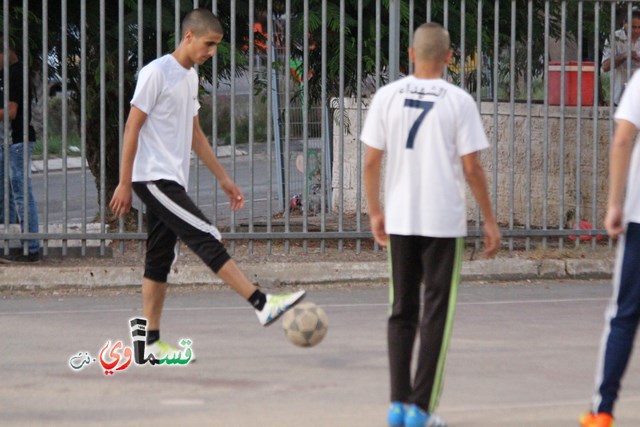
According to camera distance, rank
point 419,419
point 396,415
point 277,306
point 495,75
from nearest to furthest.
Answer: point 419,419, point 396,415, point 277,306, point 495,75

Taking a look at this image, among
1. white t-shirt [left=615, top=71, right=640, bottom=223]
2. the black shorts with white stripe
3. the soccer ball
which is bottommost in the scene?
the soccer ball

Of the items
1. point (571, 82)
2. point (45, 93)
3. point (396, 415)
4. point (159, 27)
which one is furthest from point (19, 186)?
point (396, 415)

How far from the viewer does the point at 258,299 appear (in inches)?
278

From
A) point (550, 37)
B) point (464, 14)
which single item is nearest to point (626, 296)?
point (464, 14)

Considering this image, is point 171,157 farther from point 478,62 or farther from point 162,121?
point 478,62

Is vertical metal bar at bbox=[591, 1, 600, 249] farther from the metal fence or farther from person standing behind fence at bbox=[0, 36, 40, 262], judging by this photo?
person standing behind fence at bbox=[0, 36, 40, 262]

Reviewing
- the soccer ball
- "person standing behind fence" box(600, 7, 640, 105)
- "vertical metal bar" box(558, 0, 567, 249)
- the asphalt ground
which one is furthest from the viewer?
"person standing behind fence" box(600, 7, 640, 105)

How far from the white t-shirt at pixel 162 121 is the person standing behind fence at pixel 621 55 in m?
5.67

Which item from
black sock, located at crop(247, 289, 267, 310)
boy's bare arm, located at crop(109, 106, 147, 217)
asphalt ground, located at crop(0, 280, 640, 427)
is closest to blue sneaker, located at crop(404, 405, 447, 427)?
asphalt ground, located at crop(0, 280, 640, 427)

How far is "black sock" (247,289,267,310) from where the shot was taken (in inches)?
277

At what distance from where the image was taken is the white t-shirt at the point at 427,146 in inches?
225

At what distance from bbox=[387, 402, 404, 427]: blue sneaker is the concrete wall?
5.64m

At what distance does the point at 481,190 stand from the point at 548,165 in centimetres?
688

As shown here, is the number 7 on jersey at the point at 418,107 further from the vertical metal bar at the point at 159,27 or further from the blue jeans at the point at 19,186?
the blue jeans at the point at 19,186
